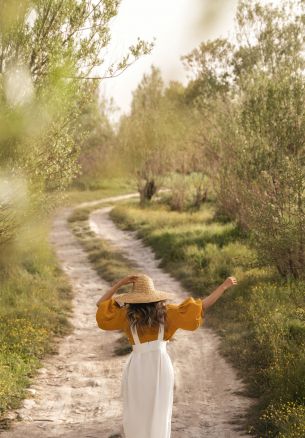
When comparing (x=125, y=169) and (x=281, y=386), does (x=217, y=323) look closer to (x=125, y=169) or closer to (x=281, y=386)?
(x=281, y=386)

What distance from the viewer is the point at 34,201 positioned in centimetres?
1173

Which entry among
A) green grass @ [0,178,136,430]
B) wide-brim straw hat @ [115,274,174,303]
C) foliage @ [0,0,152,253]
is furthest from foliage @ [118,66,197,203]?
wide-brim straw hat @ [115,274,174,303]

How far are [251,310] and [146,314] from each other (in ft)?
23.6

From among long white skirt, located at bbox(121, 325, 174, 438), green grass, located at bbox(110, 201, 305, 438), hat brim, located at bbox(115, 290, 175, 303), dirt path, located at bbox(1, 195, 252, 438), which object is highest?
hat brim, located at bbox(115, 290, 175, 303)

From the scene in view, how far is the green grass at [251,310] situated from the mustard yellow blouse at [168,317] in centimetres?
239

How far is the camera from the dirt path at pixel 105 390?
8.58 meters

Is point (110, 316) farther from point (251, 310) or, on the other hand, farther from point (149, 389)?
point (251, 310)

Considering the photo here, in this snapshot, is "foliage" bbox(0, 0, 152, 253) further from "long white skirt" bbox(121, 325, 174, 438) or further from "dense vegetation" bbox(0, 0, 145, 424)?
"long white skirt" bbox(121, 325, 174, 438)

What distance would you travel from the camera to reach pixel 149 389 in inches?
227

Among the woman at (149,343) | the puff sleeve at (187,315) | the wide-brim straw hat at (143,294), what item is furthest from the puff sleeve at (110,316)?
the puff sleeve at (187,315)

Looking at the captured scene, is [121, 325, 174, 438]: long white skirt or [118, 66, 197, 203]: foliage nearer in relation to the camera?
[121, 325, 174, 438]: long white skirt

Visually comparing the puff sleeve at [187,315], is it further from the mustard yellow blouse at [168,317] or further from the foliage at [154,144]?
the foliage at [154,144]

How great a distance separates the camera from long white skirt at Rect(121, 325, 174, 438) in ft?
18.9

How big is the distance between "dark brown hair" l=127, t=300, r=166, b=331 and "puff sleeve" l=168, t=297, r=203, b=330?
0.30 feet
